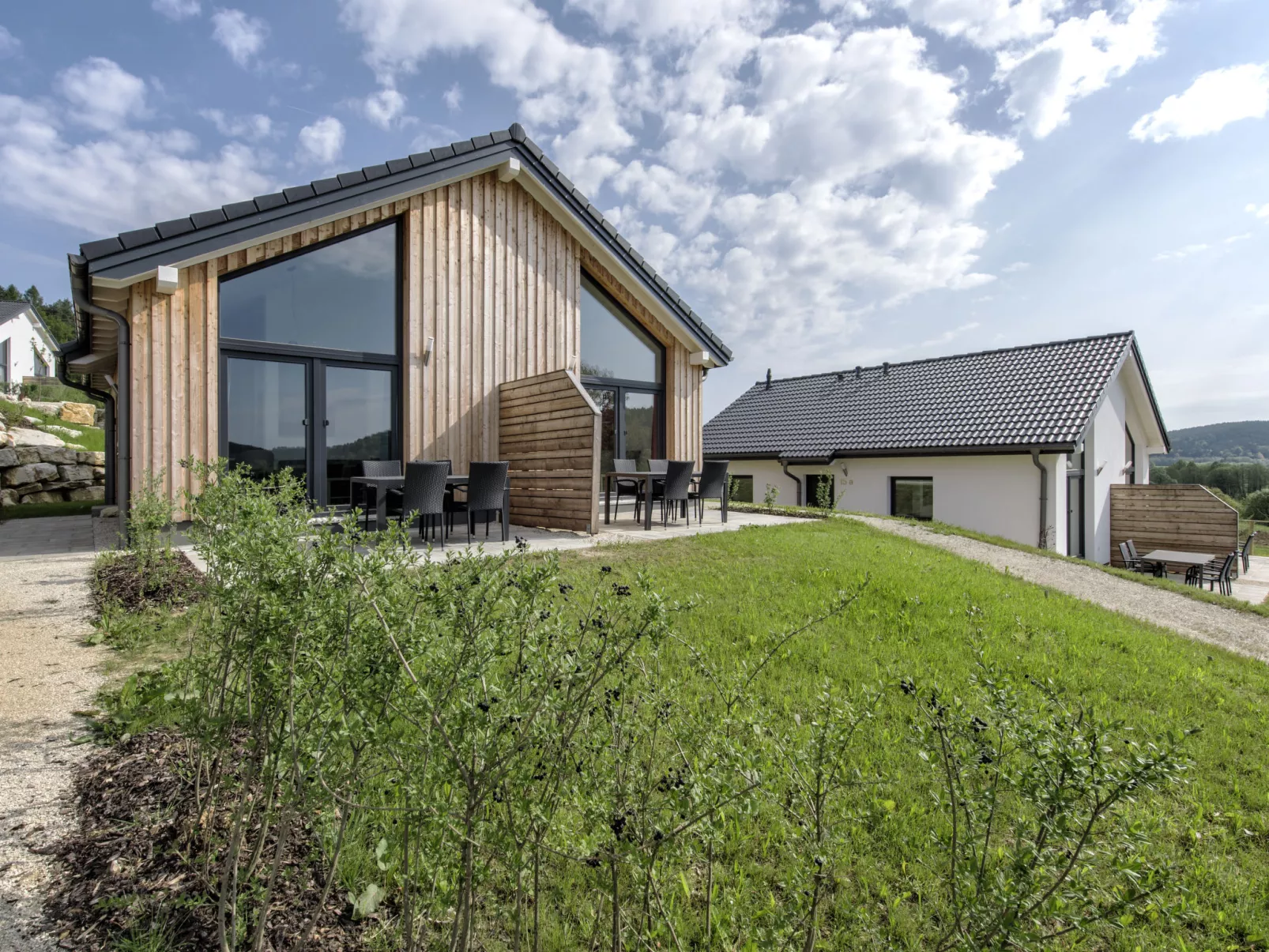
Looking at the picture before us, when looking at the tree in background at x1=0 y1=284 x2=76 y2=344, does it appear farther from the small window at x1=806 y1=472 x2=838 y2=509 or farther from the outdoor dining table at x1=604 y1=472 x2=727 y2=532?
the small window at x1=806 y1=472 x2=838 y2=509

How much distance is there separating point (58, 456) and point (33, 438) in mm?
1199

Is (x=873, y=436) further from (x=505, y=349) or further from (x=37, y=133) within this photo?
(x=37, y=133)

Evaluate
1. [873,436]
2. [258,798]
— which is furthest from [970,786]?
[873,436]

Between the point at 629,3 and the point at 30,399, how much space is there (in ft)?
82.1

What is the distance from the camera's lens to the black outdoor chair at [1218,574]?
45.4 ft

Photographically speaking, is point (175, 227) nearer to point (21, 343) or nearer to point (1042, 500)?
point (1042, 500)

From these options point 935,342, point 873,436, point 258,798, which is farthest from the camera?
point 935,342

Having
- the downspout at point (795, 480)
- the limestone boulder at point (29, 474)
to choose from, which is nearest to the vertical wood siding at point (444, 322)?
the downspout at point (795, 480)

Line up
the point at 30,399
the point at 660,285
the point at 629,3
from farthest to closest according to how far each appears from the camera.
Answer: the point at 30,399 → the point at 660,285 → the point at 629,3

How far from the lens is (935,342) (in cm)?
2523

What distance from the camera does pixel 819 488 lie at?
1811 cm

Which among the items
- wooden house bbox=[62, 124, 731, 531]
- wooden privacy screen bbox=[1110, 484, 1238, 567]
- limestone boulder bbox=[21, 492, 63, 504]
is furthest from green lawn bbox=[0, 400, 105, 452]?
wooden privacy screen bbox=[1110, 484, 1238, 567]

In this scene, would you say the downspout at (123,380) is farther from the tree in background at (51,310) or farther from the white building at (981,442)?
the tree in background at (51,310)

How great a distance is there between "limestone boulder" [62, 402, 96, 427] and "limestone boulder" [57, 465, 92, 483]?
6.21 meters
